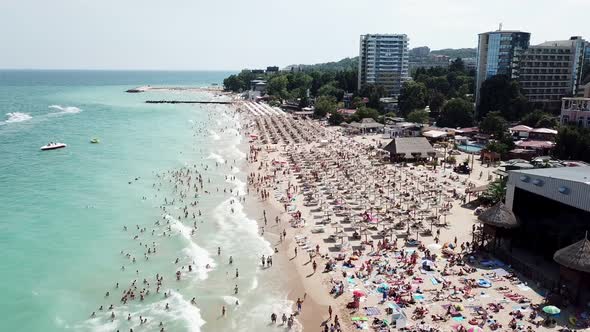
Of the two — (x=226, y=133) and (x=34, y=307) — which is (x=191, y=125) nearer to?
(x=226, y=133)

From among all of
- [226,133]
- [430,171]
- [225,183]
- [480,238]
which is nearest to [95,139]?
[226,133]

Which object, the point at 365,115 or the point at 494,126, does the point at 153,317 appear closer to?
the point at 494,126

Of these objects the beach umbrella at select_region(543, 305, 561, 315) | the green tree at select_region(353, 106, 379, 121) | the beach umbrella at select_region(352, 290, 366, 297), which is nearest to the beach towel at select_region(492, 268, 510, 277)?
the beach umbrella at select_region(543, 305, 561, 315)

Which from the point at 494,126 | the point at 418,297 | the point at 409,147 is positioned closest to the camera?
the point at 418,297

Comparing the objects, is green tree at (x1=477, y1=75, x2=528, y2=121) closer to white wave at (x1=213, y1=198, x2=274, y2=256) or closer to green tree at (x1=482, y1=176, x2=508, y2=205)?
green tree at (x1=482, y1=176, x2=508, y2=205)

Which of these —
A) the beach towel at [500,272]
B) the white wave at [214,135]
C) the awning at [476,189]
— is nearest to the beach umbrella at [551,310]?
the beach towel at [500,272]

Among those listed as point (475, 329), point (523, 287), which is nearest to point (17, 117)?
point (523, 287)
